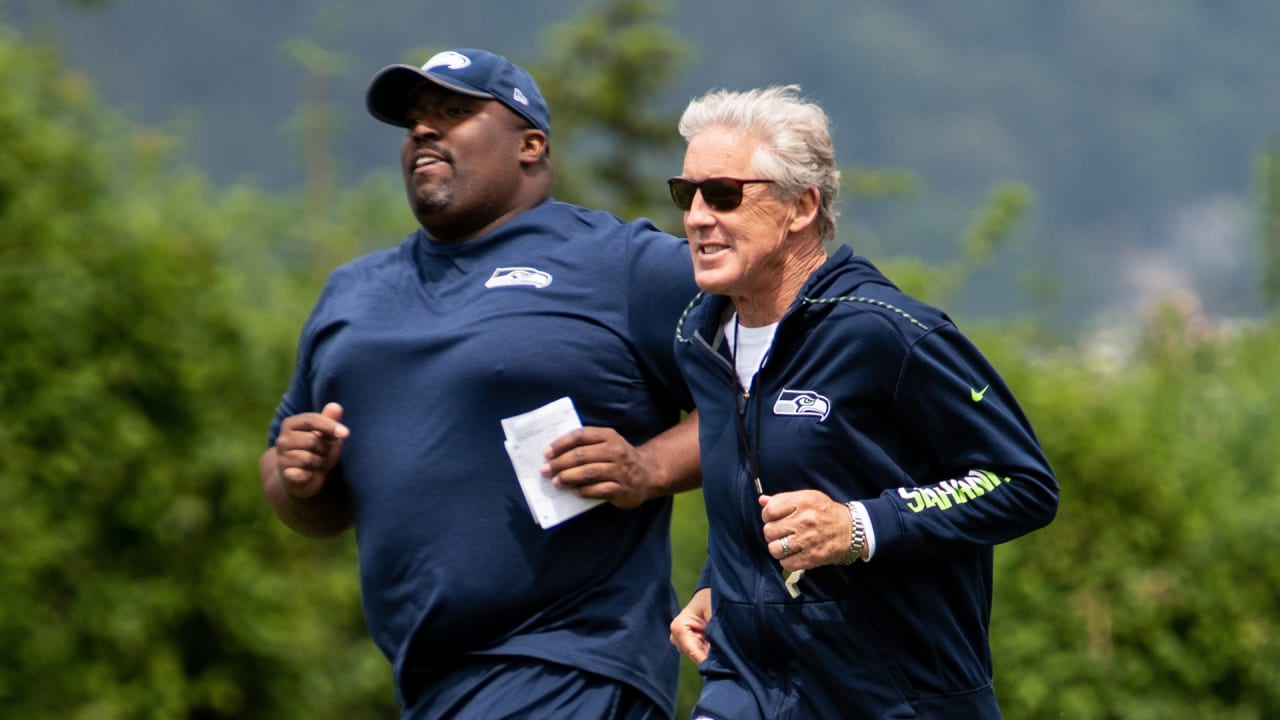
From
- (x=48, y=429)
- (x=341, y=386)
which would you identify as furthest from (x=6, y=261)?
(x=341, y=386)

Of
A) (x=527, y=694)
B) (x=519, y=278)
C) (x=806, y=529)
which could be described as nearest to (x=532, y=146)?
(x=519, y=278)

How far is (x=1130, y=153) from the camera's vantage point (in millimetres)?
167500

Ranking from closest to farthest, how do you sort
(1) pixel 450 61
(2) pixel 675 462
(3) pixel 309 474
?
(2) pixel 675 462, (3) pixel 309 474, (1) pixel 450 61

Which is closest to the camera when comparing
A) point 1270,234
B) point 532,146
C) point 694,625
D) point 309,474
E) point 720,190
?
A: point 720,190

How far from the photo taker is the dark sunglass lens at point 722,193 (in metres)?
4.05

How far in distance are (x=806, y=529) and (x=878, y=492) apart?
0.30m

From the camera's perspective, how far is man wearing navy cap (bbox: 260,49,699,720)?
472cm

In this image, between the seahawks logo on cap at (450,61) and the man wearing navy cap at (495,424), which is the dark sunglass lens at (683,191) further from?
the seahawks logo on cap at (450,61)

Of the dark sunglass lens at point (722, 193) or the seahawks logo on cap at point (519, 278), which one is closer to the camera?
the dark sunglass lens at point (722, 193)

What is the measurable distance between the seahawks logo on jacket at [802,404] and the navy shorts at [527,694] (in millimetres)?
1133

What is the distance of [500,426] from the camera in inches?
186

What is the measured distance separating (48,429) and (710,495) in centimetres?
785

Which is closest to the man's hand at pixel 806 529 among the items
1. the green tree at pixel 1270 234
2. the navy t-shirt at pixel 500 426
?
the navy t-shirt at pixel 500 426

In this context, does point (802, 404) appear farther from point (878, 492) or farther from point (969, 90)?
point (969, 90)
